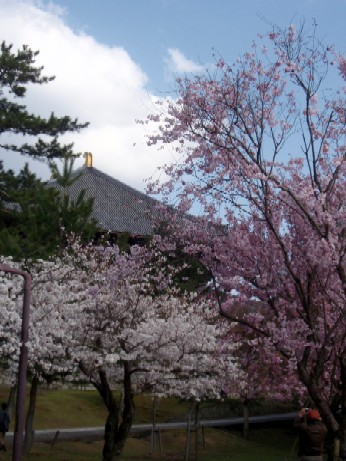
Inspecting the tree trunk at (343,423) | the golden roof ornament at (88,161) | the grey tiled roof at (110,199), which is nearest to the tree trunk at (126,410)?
the tree trunk at (343,423)

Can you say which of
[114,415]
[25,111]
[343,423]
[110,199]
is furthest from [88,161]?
[343,423]

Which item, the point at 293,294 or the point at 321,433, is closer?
the point at 321,433

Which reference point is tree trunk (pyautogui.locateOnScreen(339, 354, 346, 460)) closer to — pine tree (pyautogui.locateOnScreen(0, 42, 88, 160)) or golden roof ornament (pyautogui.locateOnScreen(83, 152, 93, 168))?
pine tree (pyautogui.locateOnScreen(0, 42, 88, 160))

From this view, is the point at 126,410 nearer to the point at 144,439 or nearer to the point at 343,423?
the point at 343,423

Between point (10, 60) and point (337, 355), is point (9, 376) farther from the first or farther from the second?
point (10, 60)

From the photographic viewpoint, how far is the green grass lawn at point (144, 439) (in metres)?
22.9

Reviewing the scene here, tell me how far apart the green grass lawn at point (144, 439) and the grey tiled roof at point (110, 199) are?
8255mm

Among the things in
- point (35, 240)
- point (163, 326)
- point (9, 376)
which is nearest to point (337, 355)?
point (163, 326)

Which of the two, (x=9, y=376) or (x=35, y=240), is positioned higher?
(x=35, y=240)

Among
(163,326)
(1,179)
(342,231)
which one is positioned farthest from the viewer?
(1,179)

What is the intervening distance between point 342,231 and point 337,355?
2162 mm

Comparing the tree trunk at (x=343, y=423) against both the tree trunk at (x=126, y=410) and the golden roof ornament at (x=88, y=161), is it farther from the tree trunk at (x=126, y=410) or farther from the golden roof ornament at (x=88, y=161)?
the golden roof ornament at (x=88, y=161)

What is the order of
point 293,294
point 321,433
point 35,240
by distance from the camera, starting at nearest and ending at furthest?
point 321,433 < point 293,294 < point 35,240

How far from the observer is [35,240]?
21375 mm
